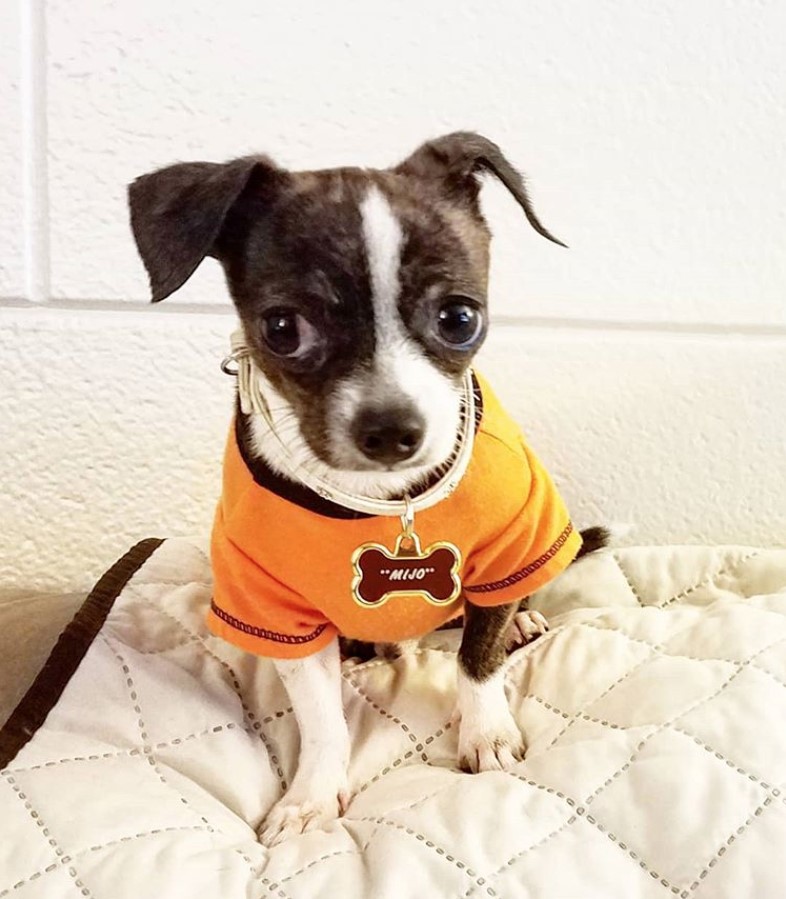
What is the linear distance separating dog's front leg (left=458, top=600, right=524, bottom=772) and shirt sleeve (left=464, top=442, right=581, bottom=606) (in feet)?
0.12

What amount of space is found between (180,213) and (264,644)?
49 centimetres

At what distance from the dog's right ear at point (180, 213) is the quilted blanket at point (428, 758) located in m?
0.54

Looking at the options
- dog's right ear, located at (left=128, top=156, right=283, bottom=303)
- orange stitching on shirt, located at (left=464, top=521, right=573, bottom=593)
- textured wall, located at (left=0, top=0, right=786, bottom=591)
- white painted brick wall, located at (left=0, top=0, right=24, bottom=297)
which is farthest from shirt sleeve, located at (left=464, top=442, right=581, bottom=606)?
white painted brick wall, located at (left=0, top=0, right=24, bottom=297)

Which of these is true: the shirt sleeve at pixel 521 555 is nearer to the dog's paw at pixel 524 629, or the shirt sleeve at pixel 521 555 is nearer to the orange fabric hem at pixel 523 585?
the orange fabric hem at pixel 523 585

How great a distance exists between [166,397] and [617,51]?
92 centimetres

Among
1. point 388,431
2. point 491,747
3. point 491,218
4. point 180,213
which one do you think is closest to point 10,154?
point 180,213

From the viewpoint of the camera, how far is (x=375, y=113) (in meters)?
1.53

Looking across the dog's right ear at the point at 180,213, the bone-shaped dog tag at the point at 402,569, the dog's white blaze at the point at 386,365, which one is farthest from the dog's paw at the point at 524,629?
the dog's right ear at the point at 180,213

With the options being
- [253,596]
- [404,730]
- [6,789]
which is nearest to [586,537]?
[404,730]

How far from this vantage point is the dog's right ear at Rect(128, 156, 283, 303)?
97 centimetres

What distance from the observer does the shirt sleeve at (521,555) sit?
1.14 metres

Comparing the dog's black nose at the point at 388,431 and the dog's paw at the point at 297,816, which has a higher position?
the dog's black nose at the point at 388,431

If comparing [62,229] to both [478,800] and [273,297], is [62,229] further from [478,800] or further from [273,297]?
[478,800]

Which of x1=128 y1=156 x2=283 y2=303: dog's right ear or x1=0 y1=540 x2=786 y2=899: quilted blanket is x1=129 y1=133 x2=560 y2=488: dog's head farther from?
x1=0 y1=540 x2=786 y2=899: quilted blanket
